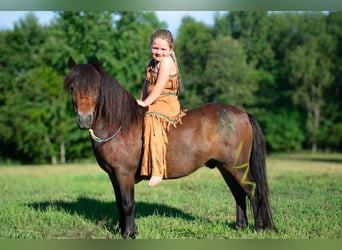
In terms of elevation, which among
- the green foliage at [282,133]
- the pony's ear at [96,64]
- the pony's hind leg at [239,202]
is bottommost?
the green foliage at [282,133]

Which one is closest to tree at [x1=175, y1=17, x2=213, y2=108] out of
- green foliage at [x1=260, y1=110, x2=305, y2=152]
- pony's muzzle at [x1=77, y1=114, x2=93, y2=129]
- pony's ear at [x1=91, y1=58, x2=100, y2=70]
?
green foliage at [x1=260, y1=110, x2=305, y2=152]

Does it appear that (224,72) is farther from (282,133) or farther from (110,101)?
(110,101)

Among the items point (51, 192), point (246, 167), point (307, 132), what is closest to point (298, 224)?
point (246, 167)

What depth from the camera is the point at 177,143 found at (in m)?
5.20

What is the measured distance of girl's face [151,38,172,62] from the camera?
5.10 m

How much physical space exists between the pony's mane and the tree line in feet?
63.4

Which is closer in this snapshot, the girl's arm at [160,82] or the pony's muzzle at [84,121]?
the pony's muzzle at [84,121]

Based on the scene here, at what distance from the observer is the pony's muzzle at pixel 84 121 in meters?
4.63

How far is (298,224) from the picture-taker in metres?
5.67

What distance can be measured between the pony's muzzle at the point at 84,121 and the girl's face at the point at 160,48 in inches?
48.6

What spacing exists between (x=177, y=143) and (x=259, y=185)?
50.9 inches

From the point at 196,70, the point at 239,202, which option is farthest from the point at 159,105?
the point at 196,70

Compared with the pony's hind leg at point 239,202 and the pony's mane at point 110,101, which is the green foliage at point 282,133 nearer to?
the pony's hind leg at point 239,202

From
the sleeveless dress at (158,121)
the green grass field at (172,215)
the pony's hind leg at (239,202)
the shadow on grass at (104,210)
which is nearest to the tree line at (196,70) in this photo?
the green grass field at (172,215)
